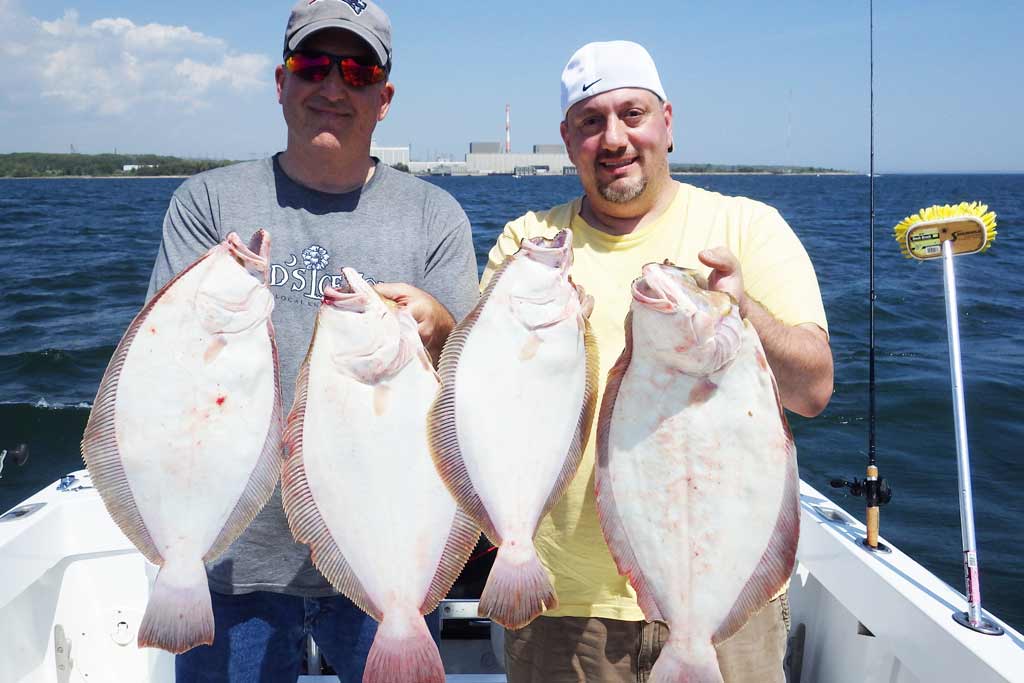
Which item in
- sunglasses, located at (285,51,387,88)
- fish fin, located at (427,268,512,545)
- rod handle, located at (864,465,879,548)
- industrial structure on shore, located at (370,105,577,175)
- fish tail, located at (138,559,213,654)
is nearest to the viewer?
fish tail, located at (138,559,213,654)

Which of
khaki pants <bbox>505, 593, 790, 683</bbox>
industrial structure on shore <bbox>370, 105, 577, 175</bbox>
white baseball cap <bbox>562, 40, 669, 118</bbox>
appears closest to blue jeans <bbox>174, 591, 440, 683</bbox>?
khaki pants <bbox>505, 593, 790, 683</bbox>

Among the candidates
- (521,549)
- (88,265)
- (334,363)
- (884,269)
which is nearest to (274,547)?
(334,363)

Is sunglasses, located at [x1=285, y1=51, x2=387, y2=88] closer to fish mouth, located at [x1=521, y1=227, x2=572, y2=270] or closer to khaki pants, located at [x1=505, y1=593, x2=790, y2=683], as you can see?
fish mouth, located at [x1=521, y1=227, x2=572, y2=270]

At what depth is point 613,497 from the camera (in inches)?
76.8

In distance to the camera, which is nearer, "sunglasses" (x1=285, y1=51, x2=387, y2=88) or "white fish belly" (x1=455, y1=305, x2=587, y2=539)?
"white fish belly" (x1=455, y1=305, x2=587, y2=539)

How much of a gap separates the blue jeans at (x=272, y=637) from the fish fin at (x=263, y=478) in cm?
53

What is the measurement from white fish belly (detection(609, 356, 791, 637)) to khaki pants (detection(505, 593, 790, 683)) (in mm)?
525

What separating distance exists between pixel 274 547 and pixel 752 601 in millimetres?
1440

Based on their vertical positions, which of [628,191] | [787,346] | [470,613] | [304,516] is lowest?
[470,613]

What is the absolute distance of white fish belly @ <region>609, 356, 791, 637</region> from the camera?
1.85 m

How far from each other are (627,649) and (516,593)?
0.80 metres

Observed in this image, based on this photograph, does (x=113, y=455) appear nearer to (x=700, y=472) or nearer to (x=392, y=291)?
(x=392, y=291)

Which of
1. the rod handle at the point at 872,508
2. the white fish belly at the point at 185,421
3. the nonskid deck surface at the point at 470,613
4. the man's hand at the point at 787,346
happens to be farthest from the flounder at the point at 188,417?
the rod handle at the point at 872,508

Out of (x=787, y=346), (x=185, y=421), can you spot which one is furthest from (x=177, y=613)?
(x=787, y=346)
